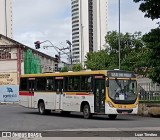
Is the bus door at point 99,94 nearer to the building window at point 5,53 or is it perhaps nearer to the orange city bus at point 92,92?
the orange city bus at point 92,92

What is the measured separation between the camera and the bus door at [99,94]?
26266mm

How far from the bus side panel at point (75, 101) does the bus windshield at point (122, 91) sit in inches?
54.8

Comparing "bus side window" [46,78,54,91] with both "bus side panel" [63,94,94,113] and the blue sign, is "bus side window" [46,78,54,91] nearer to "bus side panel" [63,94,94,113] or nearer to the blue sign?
"bus side panel" [63,94,94,113]

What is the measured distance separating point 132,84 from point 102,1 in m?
30.3

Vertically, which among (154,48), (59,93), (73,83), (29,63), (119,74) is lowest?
(59,93)

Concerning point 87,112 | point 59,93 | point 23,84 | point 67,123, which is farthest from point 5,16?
point 67,123

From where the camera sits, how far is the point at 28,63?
2584 inches

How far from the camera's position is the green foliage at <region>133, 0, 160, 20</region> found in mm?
17175

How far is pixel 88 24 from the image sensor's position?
2375 inches

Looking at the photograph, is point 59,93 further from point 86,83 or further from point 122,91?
point 122,91

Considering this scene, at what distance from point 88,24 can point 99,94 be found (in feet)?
114

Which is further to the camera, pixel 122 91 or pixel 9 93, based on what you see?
pixel 9 93

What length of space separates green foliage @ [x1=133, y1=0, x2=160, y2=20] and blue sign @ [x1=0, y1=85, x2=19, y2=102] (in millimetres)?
43574

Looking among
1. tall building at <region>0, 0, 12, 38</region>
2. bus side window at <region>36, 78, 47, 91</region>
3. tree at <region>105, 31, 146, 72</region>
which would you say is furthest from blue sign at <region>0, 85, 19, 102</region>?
bus side window at <region>36, 78, 47, 91</region>
